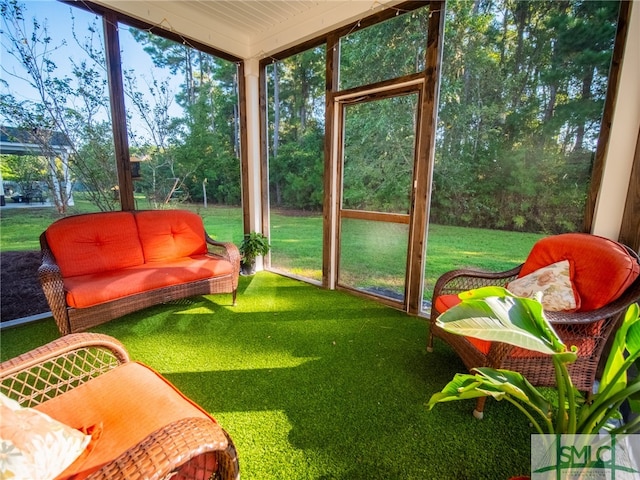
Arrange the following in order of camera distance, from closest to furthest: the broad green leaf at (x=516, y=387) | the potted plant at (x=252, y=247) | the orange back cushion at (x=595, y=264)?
the broad green leaf at (x=516, y=387)
the orange back cushion at (x=595, y=264)
the potted plant at (x=252, y=247)

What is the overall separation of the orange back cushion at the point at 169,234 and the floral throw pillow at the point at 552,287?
2.83 meters

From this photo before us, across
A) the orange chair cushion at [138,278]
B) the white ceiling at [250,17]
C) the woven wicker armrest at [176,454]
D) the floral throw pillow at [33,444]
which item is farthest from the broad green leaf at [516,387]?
the white ceiling at [250,17]

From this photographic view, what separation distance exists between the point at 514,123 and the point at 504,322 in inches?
83.3

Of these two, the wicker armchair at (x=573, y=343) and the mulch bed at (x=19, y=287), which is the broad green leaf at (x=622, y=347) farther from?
the mulch bed at (x=19, y=287)

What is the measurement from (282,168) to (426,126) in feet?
6.32

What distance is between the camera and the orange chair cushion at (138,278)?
2.01m

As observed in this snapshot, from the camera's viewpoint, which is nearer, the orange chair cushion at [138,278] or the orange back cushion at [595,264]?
the orange back cushion at [595,264]

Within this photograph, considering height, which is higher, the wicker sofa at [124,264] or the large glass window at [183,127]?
the large glass window at [183,127]

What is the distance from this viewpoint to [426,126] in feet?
8.38

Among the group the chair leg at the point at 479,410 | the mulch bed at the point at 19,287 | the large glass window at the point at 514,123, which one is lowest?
the chair leg at the point at 479,410

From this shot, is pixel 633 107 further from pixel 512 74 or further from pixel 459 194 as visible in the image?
pixel 459 194

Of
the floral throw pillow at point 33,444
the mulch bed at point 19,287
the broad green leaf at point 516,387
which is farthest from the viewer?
the mulch bed at point 19,287

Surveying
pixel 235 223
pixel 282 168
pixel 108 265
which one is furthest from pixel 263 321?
pixel 282 168

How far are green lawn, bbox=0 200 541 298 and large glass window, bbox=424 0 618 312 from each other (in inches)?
0.7
